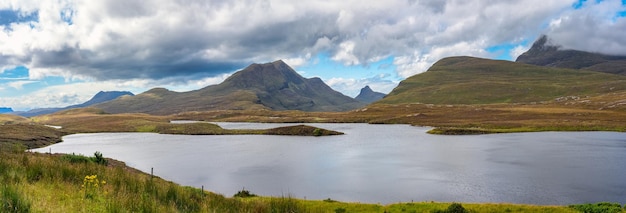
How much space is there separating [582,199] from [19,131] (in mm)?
140218

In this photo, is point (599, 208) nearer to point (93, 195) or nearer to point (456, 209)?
point (456, 209)

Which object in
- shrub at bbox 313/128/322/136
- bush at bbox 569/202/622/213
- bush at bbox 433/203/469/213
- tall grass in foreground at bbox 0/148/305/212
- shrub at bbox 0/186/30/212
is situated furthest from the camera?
shrub at bbox 313/128/322/136

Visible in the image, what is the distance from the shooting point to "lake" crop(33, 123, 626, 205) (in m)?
44.4

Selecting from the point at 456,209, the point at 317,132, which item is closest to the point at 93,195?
the point at 456,209

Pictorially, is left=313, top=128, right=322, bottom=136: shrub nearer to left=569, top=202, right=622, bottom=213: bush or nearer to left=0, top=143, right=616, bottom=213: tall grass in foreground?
left=569, top=202, right=622, bottom=213: bush

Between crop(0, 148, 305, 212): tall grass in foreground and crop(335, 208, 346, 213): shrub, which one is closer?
crop(0, 148, 305, 212): tall grass in foreground

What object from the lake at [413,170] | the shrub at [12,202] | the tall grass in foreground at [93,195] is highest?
the shrub at [12,202]

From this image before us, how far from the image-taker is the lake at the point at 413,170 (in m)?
44.4

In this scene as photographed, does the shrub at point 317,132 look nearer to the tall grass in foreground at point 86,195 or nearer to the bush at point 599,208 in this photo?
the bush at point 599,208

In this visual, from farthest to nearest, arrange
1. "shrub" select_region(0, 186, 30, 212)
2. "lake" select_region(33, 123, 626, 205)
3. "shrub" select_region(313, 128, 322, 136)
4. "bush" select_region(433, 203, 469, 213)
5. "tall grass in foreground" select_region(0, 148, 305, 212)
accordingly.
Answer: "shrub" select_region(313, 128, 322, 136) < "lake" select_region(33, 123, 626, 205) < "bush" select_region(433, 203, 469, 213) < "tall grass in foreground" select_region(0, 148, 305, 212) < "shrub" select_region(0, 186, 30, 212)

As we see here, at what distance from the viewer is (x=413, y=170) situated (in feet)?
197

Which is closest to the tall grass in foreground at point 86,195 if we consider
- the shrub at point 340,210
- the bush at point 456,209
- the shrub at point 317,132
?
the shrub at point 340,210

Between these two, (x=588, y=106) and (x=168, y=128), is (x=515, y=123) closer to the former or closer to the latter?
(x=588, y=106)

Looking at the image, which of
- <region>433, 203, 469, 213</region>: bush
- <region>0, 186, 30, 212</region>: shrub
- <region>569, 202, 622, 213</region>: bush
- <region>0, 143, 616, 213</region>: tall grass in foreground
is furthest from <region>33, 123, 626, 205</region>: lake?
<region>0, 186, 30, 212</region>: shrub
